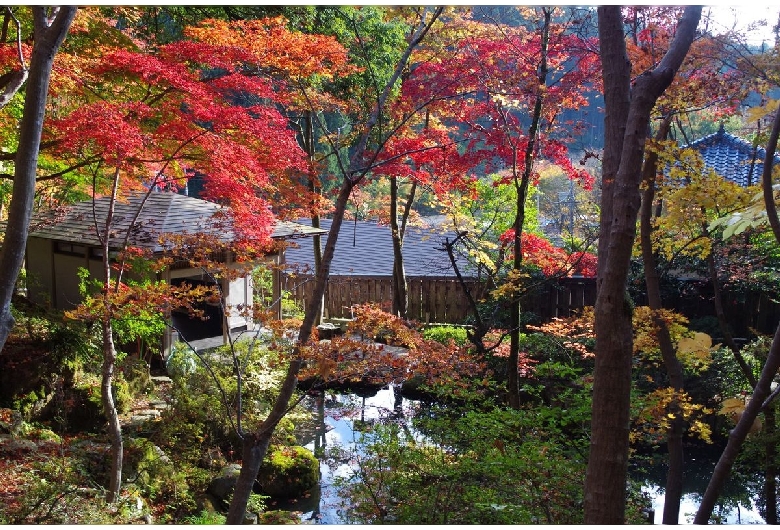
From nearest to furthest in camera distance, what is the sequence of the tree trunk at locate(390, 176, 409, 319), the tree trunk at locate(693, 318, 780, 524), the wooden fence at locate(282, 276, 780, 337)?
the tree trunk at locate(693, 318, 780, 524), the wooden fence at locate(282, 276, 780, 337), the tree trunk at locate(390, 176, 409, 319)

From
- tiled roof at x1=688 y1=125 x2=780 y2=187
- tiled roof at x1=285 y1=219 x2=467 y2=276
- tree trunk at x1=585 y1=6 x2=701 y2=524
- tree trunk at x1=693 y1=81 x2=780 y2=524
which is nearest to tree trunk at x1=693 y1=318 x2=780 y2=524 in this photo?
tree trunk at x1=693 y1=81 x2=780 y2=524

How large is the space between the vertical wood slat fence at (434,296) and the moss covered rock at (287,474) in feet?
15.7

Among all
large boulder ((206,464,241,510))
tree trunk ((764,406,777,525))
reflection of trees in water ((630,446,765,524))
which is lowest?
reflection of trees in water ((630,446,765,524))

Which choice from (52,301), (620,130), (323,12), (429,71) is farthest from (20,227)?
(52,301)

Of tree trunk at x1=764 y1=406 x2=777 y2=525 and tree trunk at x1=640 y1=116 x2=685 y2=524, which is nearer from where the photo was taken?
tree trunk at x1=640 y1=116 x2=685 y2=524

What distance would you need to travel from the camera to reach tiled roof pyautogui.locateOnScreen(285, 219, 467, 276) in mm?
13366

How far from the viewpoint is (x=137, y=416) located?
6703 mm

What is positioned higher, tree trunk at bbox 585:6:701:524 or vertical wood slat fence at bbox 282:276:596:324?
tree trunk at bbox 585:6:701:524

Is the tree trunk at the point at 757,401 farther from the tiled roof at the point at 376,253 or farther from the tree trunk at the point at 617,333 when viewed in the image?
the tiled roof at the point at 376,253

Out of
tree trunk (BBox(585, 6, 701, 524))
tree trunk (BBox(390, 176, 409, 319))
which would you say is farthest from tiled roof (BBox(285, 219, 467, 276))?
tree trunk (BBox(585, 6, 701, 524))

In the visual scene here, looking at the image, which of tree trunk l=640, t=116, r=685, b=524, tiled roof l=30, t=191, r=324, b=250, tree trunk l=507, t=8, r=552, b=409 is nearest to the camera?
tree trunk l=640, t=116, r=685, b=524

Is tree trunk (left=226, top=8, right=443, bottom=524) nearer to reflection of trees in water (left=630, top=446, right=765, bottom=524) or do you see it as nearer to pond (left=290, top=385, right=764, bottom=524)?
pond (left=290, top=385, right=764, bottom=524)

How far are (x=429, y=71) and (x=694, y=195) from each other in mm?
3950

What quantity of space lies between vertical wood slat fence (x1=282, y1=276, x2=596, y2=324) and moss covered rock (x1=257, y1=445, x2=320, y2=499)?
478 cm
